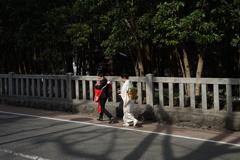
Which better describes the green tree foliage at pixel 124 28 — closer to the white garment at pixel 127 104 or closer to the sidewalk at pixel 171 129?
the white garment at pixel 127 104

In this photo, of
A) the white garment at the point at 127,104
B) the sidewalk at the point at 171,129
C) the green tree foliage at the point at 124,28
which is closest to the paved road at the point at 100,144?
the sidewalk at the point at 171,129

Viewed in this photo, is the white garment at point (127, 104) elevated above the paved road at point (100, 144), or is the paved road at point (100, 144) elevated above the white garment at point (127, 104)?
Result: the white garment at point (127, 104)

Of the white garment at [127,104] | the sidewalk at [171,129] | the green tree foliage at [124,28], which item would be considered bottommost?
the sidewalk at [171,129]

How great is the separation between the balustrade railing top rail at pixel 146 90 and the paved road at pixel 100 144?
137 cm

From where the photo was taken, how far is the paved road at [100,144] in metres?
6.01

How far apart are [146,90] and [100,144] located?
338 centimetres

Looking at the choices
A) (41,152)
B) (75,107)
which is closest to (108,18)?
(75,107)

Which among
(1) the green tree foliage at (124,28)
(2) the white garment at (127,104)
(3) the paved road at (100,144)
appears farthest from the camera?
(1) the green tree foliage at (124,28)

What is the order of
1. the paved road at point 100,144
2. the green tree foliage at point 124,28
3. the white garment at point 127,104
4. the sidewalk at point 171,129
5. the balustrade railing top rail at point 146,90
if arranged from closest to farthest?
the paved road at point 100,144 → the sidewalk at point 171,129 → the balustrade railing top rail at point 146,90 → the white garment at point 127,104 → the green tree foliage at point 124,28

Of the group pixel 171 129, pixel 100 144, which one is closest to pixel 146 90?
pixel 171 129

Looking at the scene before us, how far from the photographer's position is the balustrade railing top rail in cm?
844

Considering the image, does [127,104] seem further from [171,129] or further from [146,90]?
[171,129]

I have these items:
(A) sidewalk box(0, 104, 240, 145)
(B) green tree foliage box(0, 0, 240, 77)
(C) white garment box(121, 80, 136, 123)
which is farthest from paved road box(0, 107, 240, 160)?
(B) green tree foliage box(0, 0, 240, 77)

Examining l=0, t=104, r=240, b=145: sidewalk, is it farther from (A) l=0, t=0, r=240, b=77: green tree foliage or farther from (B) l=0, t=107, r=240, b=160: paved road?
(A) l=0, t=0, r=240, b=77: green tree foliage
